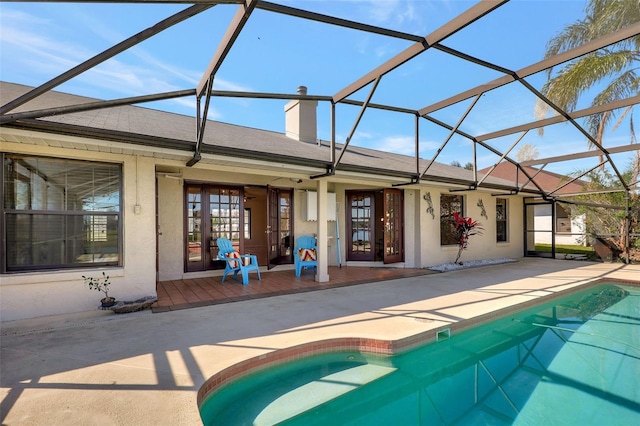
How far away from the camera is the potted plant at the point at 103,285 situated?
191 inches

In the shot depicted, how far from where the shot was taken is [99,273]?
4.96 meters

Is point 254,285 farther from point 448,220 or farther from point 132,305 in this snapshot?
point 448,220

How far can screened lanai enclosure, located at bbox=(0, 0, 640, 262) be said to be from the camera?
3.70 meters

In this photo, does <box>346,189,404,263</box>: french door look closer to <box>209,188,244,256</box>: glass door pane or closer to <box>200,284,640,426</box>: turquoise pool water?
<box>209,188,244,256</box>: glass door pane

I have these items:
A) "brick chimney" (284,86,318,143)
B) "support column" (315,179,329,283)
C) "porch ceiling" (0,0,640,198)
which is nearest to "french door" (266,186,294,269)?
"support column" (315,179,329,283)

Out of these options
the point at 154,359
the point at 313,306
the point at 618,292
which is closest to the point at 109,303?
the point at 154,359

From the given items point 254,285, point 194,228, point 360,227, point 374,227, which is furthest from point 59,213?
point 374,227

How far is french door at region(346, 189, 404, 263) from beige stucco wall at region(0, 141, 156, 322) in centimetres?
592

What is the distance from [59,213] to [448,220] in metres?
9.78

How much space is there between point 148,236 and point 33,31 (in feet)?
10.7

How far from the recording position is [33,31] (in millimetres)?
4574

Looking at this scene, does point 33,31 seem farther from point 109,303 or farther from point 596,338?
point 596,338

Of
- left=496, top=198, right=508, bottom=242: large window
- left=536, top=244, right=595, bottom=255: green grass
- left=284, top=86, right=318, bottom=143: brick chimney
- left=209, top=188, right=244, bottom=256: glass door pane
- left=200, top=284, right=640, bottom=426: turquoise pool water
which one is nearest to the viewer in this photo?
left=200, top=284, right=640, bottom=426: turquoise pool water

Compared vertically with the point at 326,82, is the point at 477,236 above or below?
below
